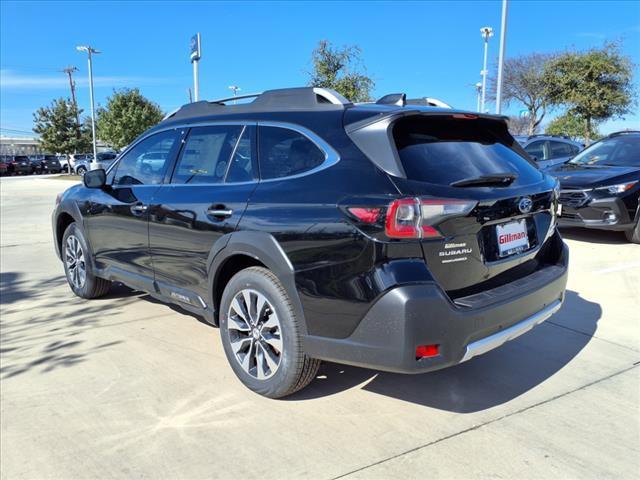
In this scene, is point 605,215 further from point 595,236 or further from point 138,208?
point 138,208

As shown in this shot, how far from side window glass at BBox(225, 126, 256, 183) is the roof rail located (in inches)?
8.3

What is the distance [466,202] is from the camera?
269 centimetres

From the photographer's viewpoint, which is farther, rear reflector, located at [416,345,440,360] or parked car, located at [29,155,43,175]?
parked car, located at [29,155,43,175]

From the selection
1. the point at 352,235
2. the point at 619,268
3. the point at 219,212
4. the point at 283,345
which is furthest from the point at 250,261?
the point at 619,268

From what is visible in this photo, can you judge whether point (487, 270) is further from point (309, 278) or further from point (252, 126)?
point (252, 126)

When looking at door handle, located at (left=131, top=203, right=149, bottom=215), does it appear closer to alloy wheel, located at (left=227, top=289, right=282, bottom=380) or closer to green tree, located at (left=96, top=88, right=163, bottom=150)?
alloy wheel, located at (left=227, top=289, right=282, bottom=380)

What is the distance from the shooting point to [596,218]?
7.56 m

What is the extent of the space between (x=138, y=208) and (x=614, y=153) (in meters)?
7.84

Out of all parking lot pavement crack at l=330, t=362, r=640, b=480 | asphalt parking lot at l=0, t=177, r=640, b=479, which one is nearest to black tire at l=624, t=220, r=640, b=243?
asphalt parking lot at l=0, t=177, r=640, b=479

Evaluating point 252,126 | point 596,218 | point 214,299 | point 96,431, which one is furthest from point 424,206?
point 596,218

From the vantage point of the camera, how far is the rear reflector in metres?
2.56

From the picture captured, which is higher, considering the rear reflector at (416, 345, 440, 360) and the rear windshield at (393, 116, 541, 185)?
the rear windshield at (393, 116, 541, 185)

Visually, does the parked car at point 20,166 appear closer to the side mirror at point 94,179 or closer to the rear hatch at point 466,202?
the side mirror at point 94,179

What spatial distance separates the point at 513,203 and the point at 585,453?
136 centimetres
